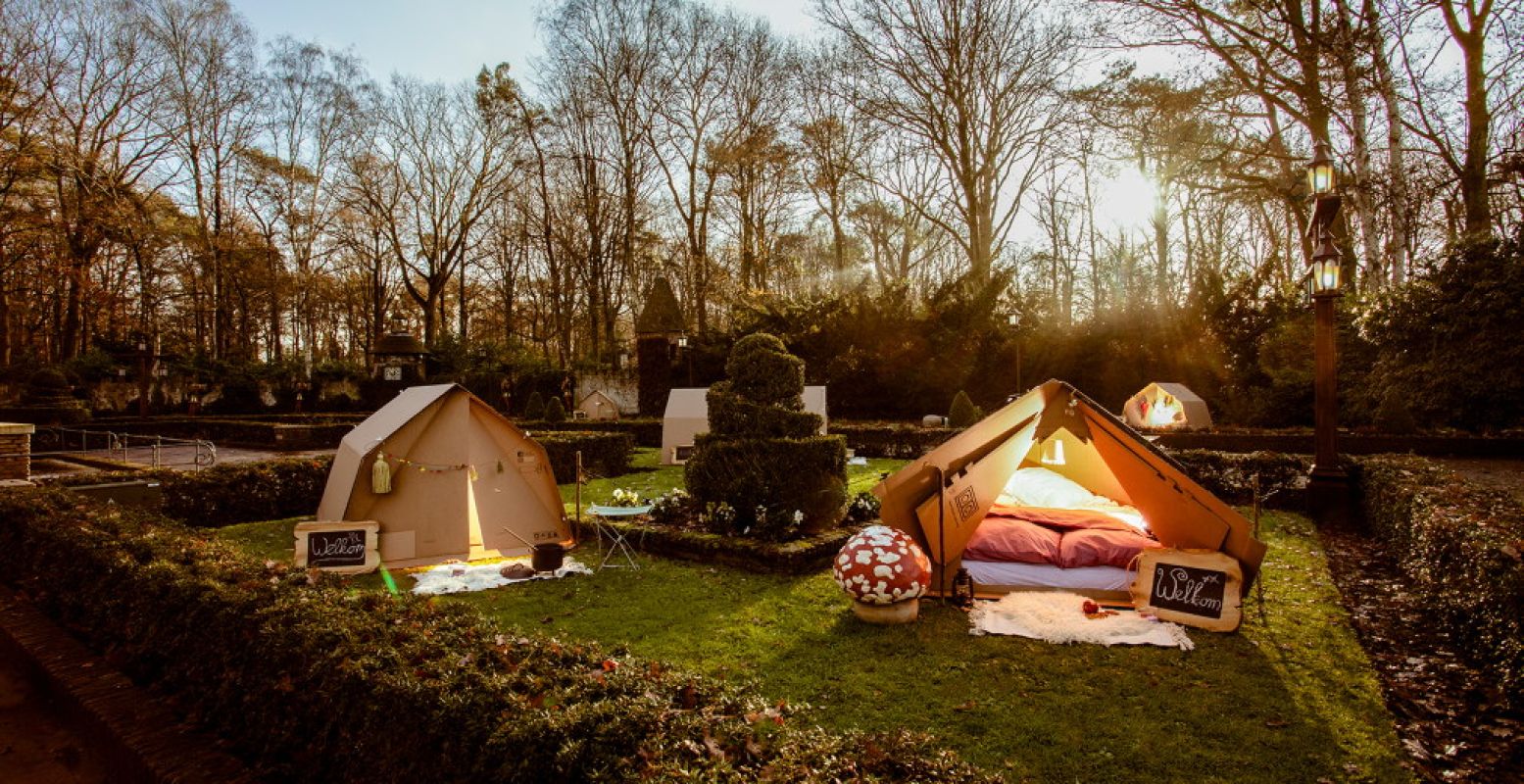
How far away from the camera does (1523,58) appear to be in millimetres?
13531

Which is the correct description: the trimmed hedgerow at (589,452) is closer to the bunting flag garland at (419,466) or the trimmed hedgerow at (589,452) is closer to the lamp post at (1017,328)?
the bunting flag garland at (419,466)

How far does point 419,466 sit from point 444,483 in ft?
1.08

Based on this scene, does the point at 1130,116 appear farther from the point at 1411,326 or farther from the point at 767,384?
the point at 767,384

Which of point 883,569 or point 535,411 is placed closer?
point 883,569

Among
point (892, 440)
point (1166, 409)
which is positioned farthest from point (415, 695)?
point (1166, 409)

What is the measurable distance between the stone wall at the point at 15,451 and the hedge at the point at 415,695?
11014mm

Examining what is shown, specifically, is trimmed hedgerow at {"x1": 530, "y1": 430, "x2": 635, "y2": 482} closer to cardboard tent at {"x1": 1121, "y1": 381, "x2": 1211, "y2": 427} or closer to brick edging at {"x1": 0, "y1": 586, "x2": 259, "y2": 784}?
brick edging at {"x1": 0, "y1": 586, "x2": 259, "y2": 784}

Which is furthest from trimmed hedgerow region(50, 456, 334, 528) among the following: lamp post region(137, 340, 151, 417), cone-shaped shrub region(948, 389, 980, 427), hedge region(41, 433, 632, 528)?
A: lamp post region(137, 340, 151, 417)

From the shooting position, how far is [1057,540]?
6.96m

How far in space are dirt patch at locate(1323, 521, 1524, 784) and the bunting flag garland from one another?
8.00 meters

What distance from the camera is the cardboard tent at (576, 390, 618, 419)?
84.2ft

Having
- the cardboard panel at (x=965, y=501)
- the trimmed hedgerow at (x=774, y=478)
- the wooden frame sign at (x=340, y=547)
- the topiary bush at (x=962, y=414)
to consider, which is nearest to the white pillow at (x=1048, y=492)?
the cardboard panel at (x=965, y=501)

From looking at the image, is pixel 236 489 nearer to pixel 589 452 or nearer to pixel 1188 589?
pixel 589 452

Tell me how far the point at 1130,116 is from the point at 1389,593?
17414mm
